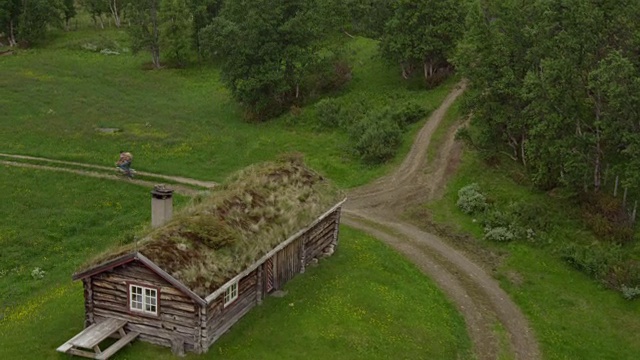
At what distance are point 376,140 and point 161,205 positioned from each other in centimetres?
2694

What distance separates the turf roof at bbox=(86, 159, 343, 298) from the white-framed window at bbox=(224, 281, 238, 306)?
45.3 inches

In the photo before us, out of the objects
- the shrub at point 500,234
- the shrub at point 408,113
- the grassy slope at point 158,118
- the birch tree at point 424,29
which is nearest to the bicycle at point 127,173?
the grassy slope at point 158,118

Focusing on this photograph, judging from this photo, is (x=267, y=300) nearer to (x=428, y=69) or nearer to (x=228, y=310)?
(x=228, y=310)

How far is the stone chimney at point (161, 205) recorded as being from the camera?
3016cm

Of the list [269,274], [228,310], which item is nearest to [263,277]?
[269,274]

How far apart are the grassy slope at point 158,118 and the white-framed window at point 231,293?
22.4m

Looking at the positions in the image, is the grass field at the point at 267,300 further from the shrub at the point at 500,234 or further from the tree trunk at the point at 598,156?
the tree trunk at the point at 598,156

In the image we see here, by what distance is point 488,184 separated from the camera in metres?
47.5

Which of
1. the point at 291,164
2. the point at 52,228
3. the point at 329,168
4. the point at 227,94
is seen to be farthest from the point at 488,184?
the point at 227,94

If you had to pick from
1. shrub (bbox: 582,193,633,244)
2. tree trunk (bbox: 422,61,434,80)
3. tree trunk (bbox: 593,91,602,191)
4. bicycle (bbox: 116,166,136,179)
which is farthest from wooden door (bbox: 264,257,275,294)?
tree trunk (bbox: 422,61,434,80)

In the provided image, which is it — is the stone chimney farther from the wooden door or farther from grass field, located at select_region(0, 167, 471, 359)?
the wooden door

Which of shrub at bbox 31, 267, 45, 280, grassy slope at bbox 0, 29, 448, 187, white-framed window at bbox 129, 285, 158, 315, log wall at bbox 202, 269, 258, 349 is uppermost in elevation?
grassy slope at bbox 0, 29, 448, 187

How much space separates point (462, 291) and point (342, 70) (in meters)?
38.8

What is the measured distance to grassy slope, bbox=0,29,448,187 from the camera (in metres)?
53.9
